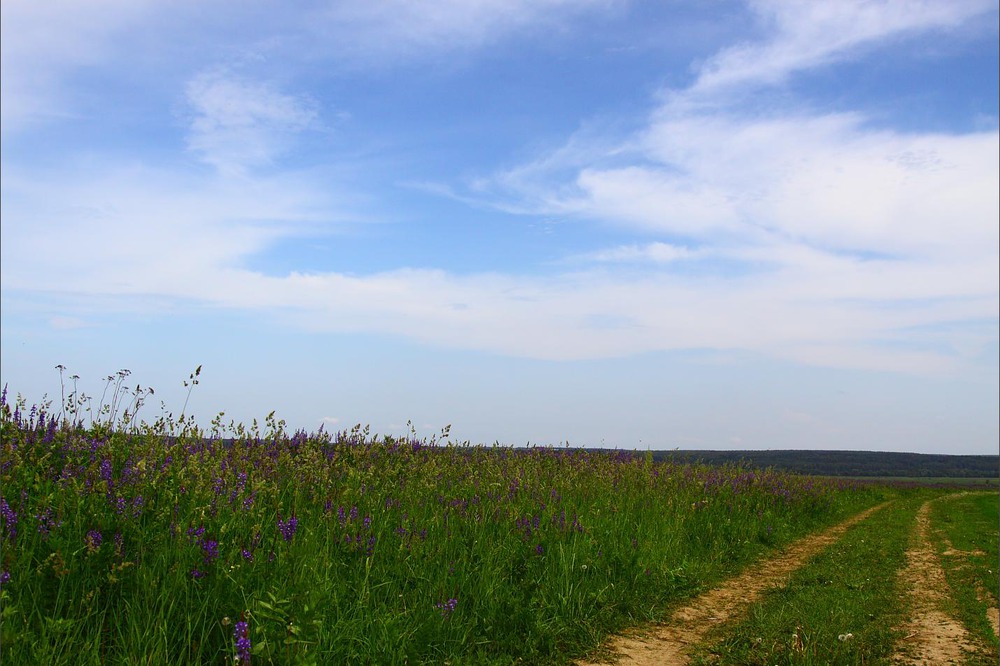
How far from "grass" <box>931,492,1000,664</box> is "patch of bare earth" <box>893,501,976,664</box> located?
0.45 feet

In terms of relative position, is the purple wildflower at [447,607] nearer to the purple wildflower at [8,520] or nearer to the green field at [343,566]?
the green field at [343,566]

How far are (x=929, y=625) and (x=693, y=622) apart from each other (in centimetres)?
244

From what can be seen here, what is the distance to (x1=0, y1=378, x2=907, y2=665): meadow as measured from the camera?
4605mm

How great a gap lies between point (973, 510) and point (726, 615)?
726 inches

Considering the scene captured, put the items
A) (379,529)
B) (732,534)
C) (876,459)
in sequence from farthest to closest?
(876,459), (732,534), (379,529)

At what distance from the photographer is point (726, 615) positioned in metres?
6.97

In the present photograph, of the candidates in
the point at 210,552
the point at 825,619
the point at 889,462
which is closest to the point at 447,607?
the point at 210,552

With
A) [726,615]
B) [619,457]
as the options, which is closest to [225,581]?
[726,615]

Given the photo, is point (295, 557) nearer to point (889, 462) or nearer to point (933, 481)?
point (933, 481)

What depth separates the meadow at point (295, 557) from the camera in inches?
181

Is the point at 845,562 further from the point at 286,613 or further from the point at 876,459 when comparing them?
the point at 876,459

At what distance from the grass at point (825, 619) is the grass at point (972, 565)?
2.20 ft

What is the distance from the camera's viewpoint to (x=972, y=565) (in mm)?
10328

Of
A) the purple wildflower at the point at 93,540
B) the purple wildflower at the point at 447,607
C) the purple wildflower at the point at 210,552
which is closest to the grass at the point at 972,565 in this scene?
the purple wildflower at the point at 447,607
